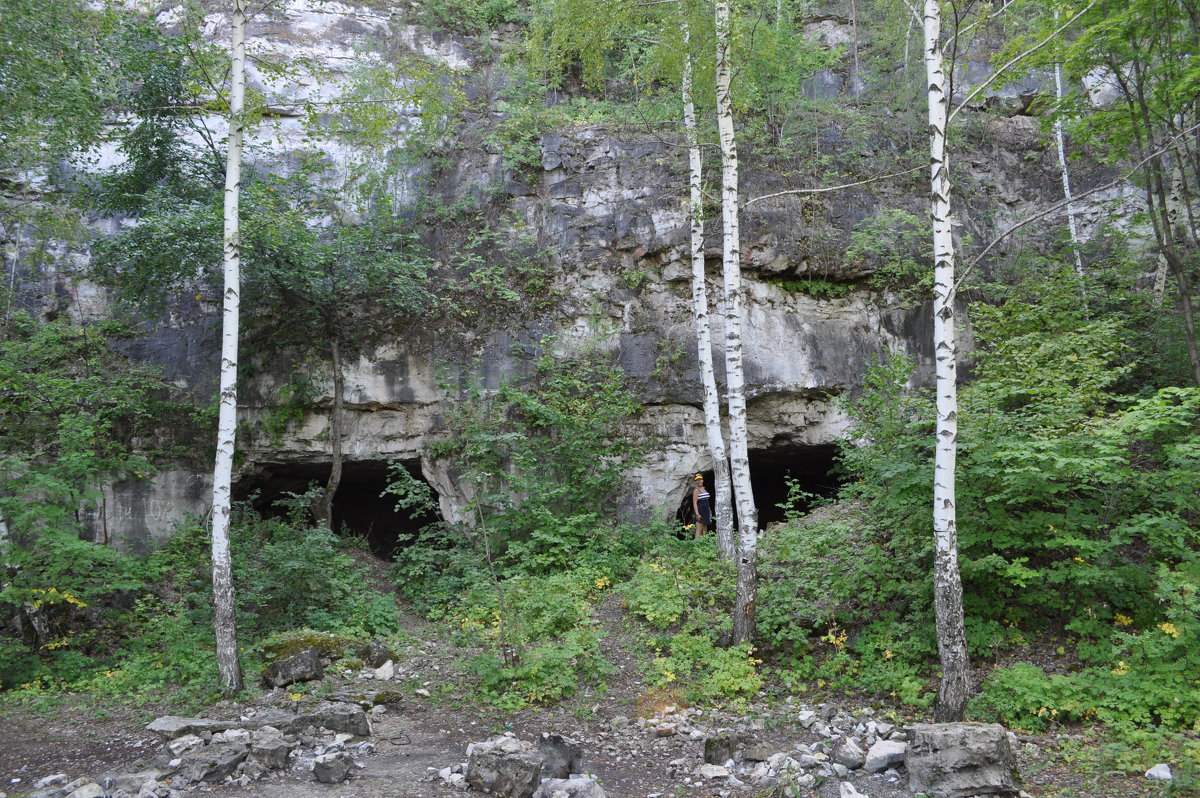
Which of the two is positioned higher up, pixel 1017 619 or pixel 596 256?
pixel 596 256

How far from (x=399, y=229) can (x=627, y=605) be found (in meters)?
8.51

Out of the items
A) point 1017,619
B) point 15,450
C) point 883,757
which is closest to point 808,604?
point 1017,619

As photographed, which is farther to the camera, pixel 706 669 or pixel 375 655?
pixel 375 655

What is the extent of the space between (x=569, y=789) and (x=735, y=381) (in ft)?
14.3

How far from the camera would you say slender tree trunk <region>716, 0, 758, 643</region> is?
7.21m

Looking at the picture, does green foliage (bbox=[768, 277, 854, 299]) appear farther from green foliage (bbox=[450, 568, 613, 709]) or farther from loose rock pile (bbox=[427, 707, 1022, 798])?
loose rock pile (bbox=[427, 707, 1022, 798])

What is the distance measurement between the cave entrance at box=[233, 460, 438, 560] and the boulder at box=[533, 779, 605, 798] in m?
7.47

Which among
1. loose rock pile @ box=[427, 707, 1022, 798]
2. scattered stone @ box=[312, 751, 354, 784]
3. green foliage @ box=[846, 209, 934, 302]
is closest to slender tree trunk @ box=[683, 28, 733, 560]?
loose rock pile @ box=[427, 707, 1022, 798]

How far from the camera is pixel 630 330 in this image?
12.8m

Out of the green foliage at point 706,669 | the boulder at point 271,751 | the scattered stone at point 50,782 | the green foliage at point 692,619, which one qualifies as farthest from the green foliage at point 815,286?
the scattered stone at point 50,782

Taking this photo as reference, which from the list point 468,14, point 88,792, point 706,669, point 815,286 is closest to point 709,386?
point 706,669

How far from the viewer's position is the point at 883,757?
4941 millimetres

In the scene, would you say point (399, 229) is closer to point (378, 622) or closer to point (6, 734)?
point (378, 622)

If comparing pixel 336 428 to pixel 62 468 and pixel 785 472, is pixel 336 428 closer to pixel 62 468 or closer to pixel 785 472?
pixel 62 468
